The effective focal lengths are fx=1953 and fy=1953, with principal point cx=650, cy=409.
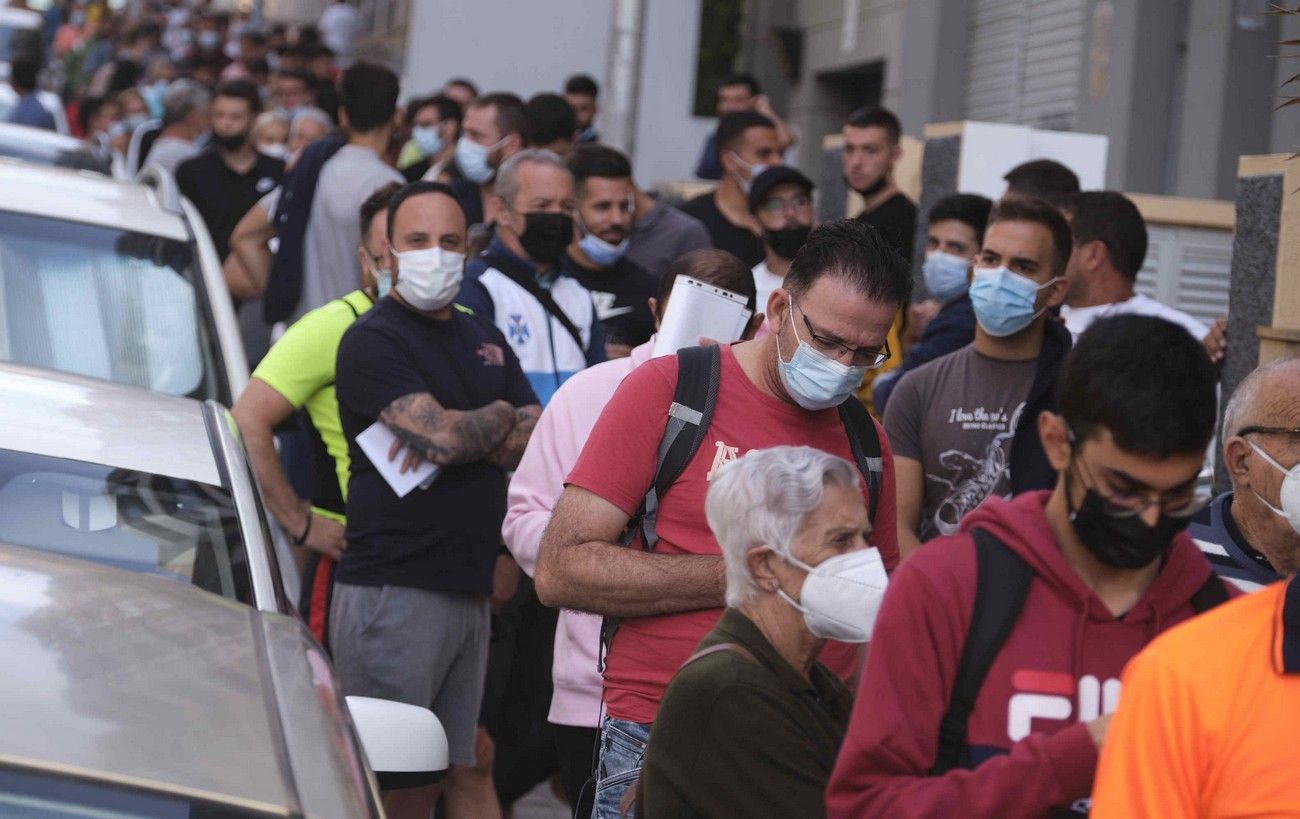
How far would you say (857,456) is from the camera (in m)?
3.95

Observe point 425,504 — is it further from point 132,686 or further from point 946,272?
point 132,686

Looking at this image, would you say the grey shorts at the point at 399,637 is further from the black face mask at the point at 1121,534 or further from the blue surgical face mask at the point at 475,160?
the blue surgical face mask at the point at 475,160

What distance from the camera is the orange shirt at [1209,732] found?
228 cm

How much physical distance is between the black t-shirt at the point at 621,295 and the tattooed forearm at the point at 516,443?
51.4 inches

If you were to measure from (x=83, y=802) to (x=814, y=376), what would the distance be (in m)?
1.79

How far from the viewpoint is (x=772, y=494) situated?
10.3 ft

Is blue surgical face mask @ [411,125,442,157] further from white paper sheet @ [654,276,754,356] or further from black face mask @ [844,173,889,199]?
white paper sheet @ [654,276,754,356]

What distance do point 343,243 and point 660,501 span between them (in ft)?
14.4

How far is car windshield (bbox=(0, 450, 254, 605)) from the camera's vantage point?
12.7 feet

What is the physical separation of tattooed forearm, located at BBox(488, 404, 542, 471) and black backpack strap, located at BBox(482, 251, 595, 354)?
75cm

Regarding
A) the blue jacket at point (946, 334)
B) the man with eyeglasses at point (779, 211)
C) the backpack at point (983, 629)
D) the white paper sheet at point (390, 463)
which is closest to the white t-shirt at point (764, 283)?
the man with eyeglasses at point (779, 211)

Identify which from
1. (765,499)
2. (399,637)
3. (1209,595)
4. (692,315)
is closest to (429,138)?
(399,637)

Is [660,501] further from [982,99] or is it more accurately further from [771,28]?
[771,28]

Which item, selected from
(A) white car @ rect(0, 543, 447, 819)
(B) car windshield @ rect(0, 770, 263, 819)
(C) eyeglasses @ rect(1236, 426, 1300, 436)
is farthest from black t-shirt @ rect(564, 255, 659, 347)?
(B) car windshield @ rect(0, 770, 263, 819)
